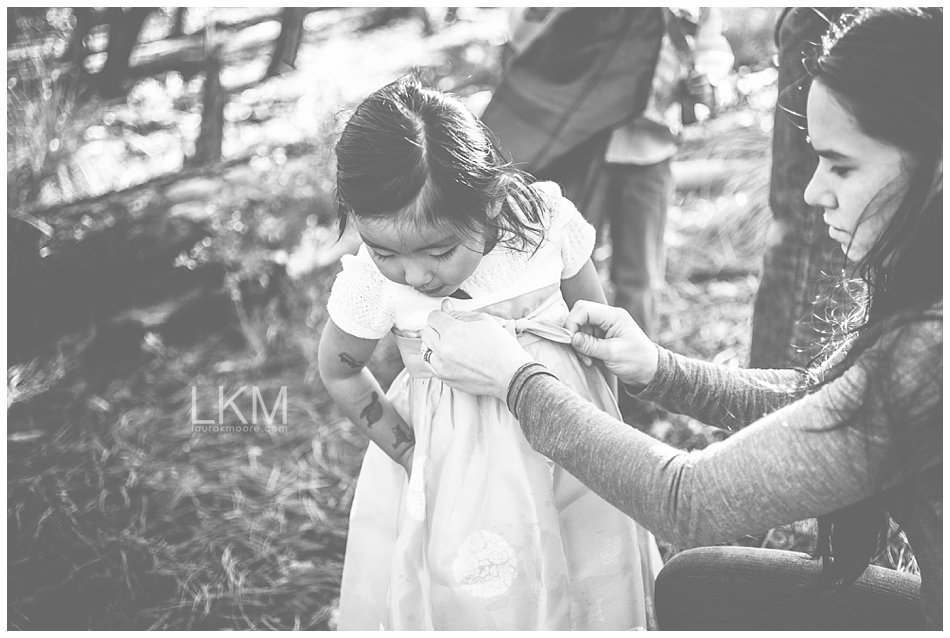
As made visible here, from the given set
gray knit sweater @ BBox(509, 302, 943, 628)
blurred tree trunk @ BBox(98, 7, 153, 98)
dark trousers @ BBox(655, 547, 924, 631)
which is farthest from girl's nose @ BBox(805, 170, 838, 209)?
blurred tree trunk @ BBox(98, 7, 153, 98)

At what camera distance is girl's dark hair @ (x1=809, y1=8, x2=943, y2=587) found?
90 centimetres

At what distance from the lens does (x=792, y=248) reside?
1857 millimetres

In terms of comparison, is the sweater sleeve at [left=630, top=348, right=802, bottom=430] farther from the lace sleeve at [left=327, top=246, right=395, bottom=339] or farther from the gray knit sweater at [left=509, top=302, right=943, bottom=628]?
the lace sleeve at [left=327, top=246, right=395, bottom=339]

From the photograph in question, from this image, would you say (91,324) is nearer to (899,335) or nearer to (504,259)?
(504,259)

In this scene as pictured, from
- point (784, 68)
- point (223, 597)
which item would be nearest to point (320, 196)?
point (223, 597)

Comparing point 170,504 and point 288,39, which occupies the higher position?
point 288,39

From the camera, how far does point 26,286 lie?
9.02 feet

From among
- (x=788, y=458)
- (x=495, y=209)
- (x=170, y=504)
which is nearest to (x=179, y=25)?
(x=170, y=504)

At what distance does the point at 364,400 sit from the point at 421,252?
366mm

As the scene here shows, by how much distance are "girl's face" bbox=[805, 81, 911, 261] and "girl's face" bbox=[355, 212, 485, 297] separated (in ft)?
1.66

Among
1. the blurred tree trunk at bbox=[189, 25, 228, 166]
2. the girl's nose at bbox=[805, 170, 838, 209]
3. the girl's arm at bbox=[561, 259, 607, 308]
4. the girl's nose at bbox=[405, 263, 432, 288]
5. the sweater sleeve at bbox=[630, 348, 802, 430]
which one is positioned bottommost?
the blurred tree trunk at bbox=[189, 25, 228, 166]

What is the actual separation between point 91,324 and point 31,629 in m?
1.35

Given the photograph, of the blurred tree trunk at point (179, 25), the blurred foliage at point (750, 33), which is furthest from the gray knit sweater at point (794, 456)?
the blurred foliage at point (750, 33)

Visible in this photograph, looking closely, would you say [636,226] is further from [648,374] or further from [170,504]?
[170,504]
